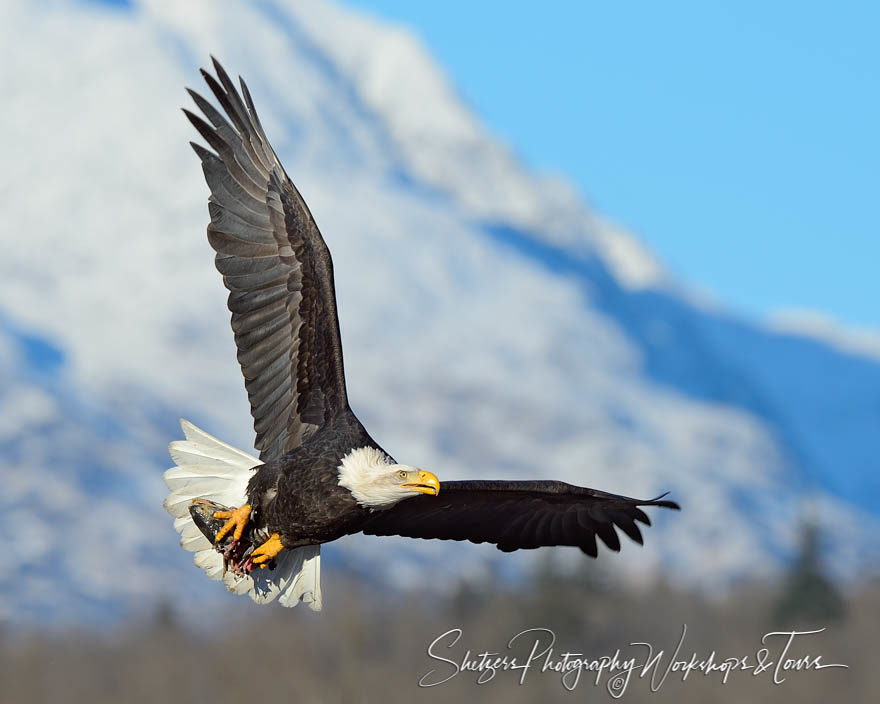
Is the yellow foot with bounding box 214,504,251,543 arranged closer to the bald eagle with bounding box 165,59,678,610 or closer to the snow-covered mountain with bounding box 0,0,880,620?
the bald eagle with bounding box 165,59,678,610

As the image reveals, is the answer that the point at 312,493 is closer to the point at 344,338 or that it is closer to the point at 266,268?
the point at 266,268

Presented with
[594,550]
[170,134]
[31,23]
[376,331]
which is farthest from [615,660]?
[31,23]

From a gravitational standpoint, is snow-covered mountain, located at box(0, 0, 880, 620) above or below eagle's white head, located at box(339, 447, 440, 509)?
above

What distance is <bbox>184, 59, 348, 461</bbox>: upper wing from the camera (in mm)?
8180

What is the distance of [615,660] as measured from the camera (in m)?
11.2

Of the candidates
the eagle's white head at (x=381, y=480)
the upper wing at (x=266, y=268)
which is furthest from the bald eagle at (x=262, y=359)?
the eagle's white head at (x=381, y=480)

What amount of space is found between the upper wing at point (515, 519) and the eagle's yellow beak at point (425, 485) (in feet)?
4.74

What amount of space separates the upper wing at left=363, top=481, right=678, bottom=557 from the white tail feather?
21.8 inches

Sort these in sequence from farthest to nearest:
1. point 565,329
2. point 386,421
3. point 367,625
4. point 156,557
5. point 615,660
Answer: point 565,329 → point 386,421 → point 156,557 → point 367,625 → point 615,660

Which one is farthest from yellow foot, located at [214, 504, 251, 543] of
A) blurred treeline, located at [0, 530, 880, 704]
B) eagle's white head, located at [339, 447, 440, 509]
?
blurred treeline, located at [0, 530, 880, 704]

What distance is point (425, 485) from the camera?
7.12 metres

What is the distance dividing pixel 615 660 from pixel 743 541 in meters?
129

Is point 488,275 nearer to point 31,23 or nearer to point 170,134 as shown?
point 170,134

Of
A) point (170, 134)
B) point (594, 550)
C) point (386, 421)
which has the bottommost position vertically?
point (594, 550)
